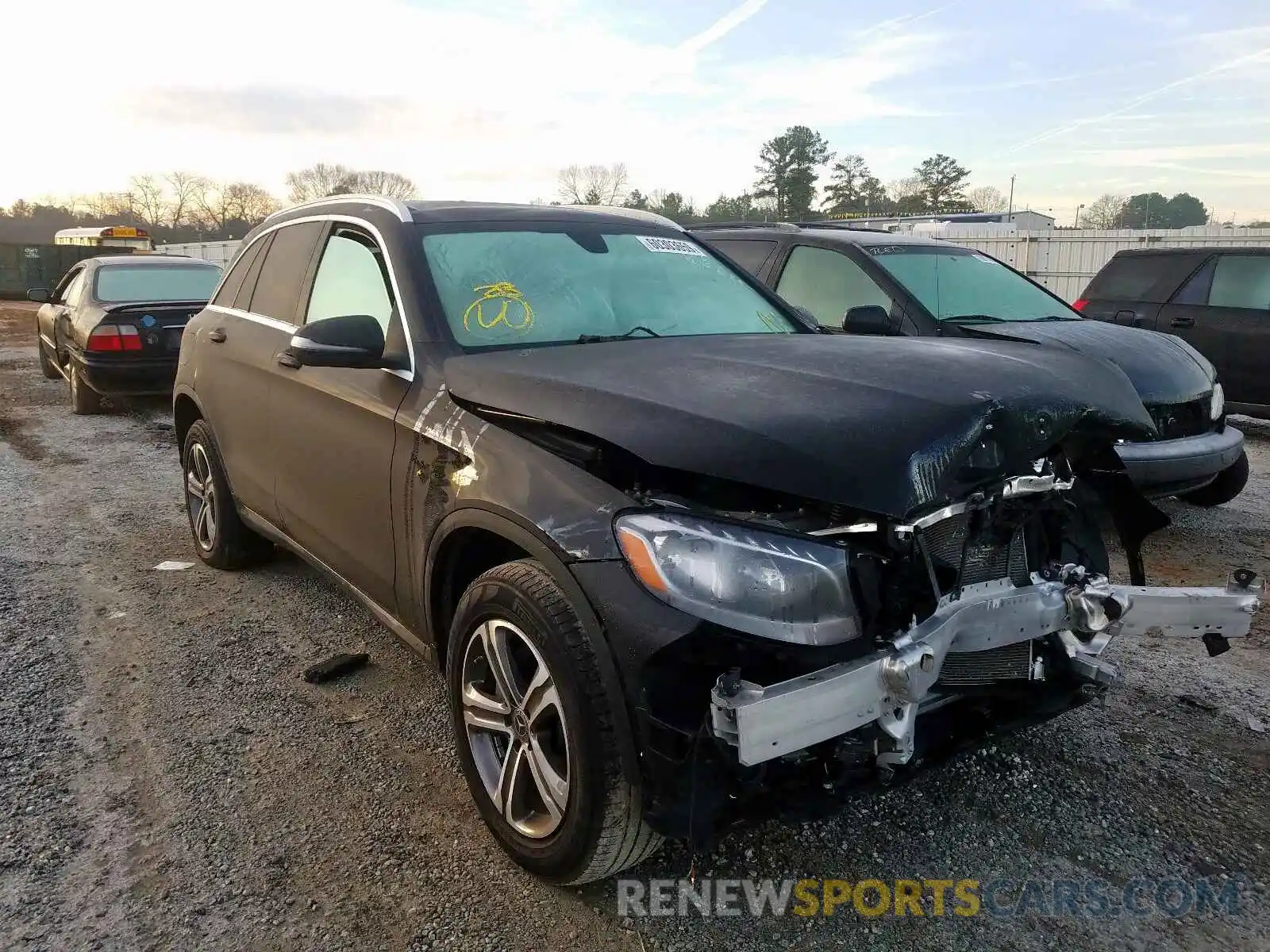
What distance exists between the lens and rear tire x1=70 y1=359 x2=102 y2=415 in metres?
10.1

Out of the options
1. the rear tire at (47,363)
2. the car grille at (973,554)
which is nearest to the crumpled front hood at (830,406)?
the car grille at (973,554)

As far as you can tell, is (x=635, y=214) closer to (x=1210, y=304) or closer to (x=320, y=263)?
(x=320, y=263)

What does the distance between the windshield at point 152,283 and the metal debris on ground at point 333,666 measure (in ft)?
25.3

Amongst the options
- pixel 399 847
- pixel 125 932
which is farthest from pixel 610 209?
pixel 125 932

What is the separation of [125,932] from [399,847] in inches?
27.1

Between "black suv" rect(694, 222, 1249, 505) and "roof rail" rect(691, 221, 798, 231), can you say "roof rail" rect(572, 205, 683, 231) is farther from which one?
"roof rail" rect(691, 221, 798, 231)

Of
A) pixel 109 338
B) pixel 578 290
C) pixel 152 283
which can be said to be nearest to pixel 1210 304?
pixel 578 290

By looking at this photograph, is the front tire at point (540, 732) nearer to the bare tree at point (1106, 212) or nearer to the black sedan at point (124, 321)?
the black sedan at point (124, 321)

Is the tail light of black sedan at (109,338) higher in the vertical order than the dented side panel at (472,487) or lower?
lower

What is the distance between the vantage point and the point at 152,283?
10477 millimetres

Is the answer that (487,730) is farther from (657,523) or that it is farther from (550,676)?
(657,523)

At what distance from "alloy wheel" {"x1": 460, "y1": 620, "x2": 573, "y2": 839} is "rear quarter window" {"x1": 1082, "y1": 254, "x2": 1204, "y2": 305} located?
8564mm

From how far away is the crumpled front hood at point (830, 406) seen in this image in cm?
205

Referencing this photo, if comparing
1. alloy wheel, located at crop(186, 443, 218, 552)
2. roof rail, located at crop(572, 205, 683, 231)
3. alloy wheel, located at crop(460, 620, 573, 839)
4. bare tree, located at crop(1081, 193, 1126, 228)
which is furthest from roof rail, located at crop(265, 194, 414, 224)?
bare tree, located at crop(1081, 193, 1126, 228)
